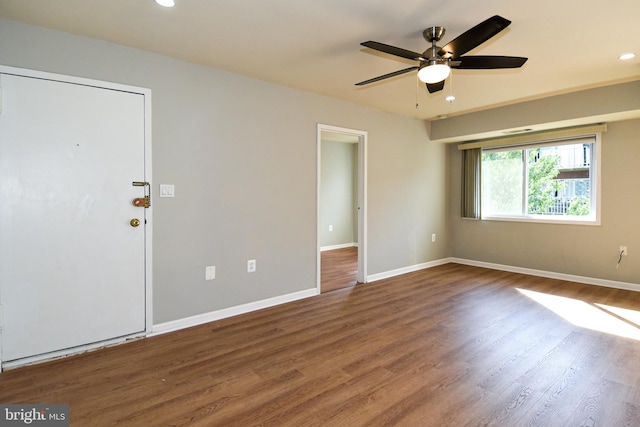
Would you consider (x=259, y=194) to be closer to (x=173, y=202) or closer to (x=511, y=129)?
(x=173, y=202)

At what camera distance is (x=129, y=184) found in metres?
2.68

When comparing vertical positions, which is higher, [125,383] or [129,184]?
[129,184]

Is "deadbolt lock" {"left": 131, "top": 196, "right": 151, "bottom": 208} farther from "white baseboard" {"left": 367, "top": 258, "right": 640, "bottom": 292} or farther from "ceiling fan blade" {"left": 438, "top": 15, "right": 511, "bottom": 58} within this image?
"white baseboard" {"left": 367, "top": 258, "right": 640, "bottom": 292}

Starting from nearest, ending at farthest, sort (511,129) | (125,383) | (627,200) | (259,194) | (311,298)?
(125,383)
(259,194)
(311,298)
(627,200)
(511,129)

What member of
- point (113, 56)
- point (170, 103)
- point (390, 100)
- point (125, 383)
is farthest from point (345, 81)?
point (125, 383)

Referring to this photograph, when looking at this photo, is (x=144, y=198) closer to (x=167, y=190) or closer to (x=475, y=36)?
(x=167, y=190)

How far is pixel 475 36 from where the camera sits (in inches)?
75.4

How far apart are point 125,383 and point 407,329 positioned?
225 cm

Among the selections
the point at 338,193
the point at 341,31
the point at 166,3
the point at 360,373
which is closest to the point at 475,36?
the point at 341,31

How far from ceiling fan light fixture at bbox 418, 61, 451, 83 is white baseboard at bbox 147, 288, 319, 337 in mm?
2673

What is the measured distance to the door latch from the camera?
8.87 ft

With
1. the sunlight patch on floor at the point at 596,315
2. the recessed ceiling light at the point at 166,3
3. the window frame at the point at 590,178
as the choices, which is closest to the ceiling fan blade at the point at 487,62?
the recessed ceiling light at the point at 166,3

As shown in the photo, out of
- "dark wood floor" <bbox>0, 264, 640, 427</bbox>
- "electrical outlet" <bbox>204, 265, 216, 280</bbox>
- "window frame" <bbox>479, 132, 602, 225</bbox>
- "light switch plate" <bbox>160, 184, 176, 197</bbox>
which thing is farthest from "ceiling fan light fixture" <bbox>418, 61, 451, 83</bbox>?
"window frame" <bbox>479, 132, 602, 225</bbox>

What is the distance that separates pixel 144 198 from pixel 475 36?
273 cm
